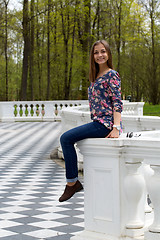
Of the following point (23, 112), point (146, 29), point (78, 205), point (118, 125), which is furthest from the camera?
point (146, 29)

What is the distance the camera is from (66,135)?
438 centimetres

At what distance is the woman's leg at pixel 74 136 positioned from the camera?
432cm

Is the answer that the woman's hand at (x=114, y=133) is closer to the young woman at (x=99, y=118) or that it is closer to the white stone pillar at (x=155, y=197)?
the young woman at (x=99, y=118)

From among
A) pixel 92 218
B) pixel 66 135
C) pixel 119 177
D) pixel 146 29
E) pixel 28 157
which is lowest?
pixel 28 157

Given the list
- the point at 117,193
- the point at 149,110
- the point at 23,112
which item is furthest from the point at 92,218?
the point at 149,110

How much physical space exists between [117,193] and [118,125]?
633 millimetres

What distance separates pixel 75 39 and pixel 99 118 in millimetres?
41996

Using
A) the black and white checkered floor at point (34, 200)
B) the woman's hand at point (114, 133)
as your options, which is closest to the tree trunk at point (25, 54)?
the black and white checkered floor at point (34, 200)

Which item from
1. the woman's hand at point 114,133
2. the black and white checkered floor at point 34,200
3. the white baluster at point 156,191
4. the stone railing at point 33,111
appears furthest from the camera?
the stone railing at point 33,111

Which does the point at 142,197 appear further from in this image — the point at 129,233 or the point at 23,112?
the point at 23,112

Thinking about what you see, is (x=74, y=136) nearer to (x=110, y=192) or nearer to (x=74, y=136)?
(x=74, y=136)

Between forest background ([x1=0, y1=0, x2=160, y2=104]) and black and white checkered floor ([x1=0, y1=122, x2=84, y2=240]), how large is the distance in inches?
761

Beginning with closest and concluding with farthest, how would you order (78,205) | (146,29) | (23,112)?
(78,205), (23,112), (146,29)

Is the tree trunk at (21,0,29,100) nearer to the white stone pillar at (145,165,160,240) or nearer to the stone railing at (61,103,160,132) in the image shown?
the stone railing at (61,103,160,132)
